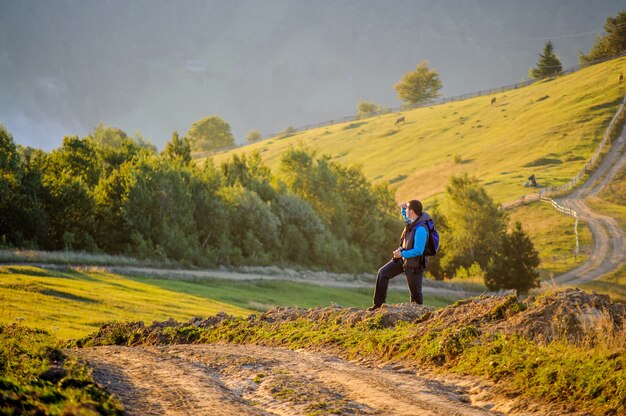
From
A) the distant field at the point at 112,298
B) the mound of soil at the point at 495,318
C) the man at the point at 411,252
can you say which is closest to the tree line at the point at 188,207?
the distant field at the point at 112,298

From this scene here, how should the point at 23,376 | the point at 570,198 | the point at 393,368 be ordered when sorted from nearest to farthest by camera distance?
the point at 23,376 → the point at 393,368 → the point at 570,198

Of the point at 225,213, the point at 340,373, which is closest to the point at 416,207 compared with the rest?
the point at 340,373

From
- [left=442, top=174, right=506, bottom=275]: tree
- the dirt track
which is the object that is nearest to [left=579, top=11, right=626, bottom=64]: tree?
[left=442, top=174, right=506, bottom=275]: tree

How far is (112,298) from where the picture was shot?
32.1m

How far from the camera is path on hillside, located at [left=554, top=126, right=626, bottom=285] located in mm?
69062

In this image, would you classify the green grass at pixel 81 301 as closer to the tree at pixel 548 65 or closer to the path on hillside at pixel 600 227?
the path on hillside at pixel 600 227

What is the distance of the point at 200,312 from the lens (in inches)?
1261

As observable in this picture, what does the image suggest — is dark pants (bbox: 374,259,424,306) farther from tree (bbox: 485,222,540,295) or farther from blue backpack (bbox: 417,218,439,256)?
tree (bbox: 485,222,540,295)

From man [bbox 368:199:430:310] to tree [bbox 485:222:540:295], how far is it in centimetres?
4565

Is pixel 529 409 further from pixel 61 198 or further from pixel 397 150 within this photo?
pixel 397 150

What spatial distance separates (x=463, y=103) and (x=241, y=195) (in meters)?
118

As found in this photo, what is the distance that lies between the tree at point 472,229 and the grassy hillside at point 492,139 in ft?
65.6

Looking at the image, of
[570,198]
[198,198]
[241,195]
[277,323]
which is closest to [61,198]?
[198,198]

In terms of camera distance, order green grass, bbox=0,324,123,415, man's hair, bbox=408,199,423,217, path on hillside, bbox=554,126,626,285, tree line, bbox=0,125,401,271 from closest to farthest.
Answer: green grass, bbox=0,324,123,415 < man's hair, bbox=408,199,423,217 < tree line, bbox=0,125,401,271 < path on hillside, bbox=554,126,626,285
